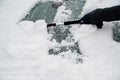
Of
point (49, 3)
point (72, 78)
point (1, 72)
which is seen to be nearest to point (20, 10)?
point (49, 3)

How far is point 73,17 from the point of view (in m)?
3.25

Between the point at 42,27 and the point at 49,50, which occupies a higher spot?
the point at 42,27

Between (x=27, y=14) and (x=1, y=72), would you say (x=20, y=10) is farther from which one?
(x=1, y=72)

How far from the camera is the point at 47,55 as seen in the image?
262cm

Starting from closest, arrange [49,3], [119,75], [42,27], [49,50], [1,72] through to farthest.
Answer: [119,75] < [1,72] < [49,50] < [42,27] < [49,3]

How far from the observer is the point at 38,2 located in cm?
375

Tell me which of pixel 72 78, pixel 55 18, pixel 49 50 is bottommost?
pixel 72 78

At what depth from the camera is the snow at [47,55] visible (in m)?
2.31

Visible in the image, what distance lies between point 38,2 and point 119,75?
7.05ft

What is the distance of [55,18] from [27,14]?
521mm

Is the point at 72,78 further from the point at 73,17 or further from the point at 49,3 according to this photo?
the point at 49,3

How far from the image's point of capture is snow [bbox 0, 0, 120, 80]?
91.1 inches

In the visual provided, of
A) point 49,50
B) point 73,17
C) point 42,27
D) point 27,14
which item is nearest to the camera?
point 49,50

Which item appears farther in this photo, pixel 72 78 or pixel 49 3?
pixel 49 3
